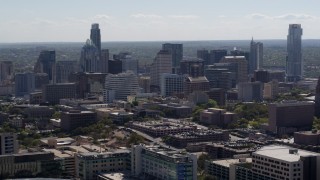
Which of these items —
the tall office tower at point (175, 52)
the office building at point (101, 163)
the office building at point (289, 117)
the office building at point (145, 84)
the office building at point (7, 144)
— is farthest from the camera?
the tall office tower at point (175, 52)

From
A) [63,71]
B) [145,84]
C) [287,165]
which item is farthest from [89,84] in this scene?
[287,165]

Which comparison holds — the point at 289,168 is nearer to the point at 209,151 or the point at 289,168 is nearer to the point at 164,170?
the point at 164,170

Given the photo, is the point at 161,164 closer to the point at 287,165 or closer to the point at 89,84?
the point at 287,165

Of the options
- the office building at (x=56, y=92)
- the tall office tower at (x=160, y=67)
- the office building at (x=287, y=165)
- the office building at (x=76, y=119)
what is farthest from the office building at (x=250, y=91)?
the office building at (x=287, y=165)

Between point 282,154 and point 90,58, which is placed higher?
point 90,58

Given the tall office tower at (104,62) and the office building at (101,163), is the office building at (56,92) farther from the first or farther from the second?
the office building at (101,163)

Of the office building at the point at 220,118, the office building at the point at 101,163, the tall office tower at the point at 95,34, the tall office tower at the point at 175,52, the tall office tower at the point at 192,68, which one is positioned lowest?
the office building at the point at 220,118

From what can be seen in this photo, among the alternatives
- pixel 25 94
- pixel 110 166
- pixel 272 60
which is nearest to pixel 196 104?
pixel 25 94
